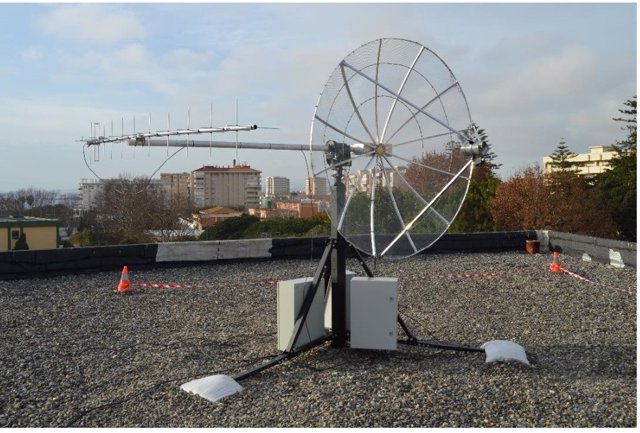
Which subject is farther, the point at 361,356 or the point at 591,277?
the point at 591,277

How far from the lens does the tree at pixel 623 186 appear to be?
1245 inches

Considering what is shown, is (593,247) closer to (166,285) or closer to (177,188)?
(166,285)

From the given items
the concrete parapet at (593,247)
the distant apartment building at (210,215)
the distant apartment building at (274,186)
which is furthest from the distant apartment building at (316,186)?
the distant apartment building at (210,215)

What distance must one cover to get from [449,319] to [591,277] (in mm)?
4872

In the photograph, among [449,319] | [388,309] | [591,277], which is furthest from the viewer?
[591,277]

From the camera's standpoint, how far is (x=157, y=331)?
7.75 meters

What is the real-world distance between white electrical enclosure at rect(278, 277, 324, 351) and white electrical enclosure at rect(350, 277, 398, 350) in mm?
422

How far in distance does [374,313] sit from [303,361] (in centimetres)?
88

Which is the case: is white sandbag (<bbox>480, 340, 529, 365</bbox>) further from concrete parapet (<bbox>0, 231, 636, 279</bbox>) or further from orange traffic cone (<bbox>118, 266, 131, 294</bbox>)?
orange traffic cone (<bbox>118, 266, 131, 294</bbox>)

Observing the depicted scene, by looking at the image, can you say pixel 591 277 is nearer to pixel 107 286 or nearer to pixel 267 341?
pixel 267 341

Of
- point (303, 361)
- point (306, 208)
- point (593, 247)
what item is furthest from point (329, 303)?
point (593, 247)

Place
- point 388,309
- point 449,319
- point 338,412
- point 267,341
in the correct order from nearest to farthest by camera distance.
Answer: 1. point 338,412
2. point 388,309
3. point 267,341
4. point 449,319

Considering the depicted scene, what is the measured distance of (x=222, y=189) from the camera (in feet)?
116

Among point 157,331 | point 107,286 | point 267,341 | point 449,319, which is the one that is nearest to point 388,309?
point 267,341
